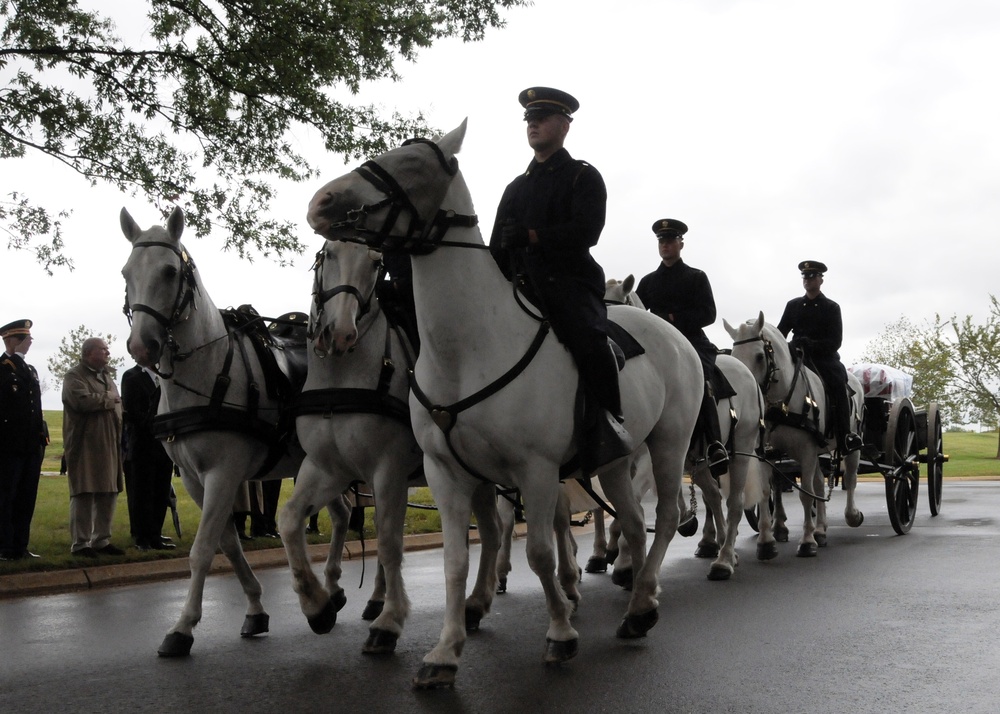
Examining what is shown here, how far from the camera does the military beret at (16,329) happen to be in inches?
449

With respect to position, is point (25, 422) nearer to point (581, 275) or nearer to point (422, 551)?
point (422, 551)

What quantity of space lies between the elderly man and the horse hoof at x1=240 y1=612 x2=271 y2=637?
2.62 meters

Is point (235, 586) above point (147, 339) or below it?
below

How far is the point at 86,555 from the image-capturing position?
10.7m

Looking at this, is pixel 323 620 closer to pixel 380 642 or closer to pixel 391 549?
pixel 380 642

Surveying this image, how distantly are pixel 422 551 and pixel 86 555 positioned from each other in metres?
3.81

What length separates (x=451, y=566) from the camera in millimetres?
5543

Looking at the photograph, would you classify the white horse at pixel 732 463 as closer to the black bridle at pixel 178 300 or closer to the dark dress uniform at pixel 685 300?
the dark dress uniform at pixel 685 300

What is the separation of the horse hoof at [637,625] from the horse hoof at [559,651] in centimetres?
78

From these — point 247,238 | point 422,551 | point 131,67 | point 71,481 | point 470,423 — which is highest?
point 131,67

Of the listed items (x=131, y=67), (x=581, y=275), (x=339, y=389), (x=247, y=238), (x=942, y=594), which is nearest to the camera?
(x=581, y=275)

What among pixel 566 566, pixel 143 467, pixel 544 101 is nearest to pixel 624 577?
pixel 566 566

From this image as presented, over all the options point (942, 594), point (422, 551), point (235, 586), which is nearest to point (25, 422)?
point (235, 586)

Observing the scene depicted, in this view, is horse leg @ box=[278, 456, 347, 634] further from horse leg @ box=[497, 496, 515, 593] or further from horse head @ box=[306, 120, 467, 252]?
horse leg @ box=[497, 496, 515, 593]
